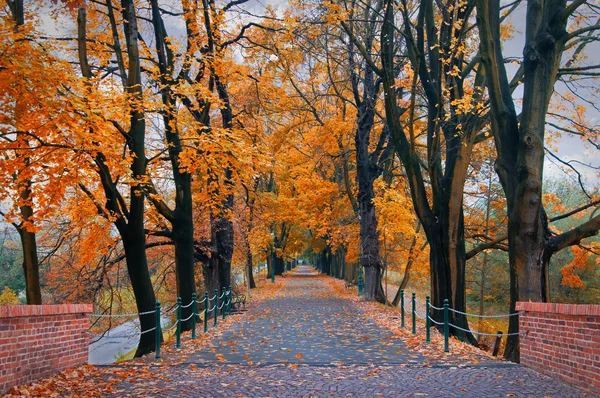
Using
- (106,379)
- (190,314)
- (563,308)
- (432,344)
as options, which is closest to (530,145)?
(563,308)

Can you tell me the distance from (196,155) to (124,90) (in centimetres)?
237

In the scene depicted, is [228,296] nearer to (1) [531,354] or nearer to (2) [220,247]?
(2) [220,247]

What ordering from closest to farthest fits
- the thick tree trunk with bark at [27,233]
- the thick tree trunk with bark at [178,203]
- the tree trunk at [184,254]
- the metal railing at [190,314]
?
the metal railing at [190,314] < the thick tree trunk with bark at [27,233] < the thick tree trunk with bark at [178,203] < the tree trunk at [184,254]

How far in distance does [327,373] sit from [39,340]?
14.6ft

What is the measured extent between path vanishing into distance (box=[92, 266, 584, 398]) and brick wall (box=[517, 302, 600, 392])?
218mm

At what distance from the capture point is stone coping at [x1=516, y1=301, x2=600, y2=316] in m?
6.95

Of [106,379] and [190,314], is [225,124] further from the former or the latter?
[106,379]

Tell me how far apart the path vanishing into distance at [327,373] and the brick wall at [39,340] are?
4.11 feet

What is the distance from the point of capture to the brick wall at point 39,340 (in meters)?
7.15

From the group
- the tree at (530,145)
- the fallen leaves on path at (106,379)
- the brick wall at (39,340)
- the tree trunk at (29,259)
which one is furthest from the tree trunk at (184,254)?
the tree at (530,145)

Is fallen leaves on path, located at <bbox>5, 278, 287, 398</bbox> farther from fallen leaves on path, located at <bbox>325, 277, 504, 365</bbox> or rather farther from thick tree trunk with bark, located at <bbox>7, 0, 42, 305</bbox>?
fallen leaves on path, located at <bbox>325, 277, 504, 365</bbox>

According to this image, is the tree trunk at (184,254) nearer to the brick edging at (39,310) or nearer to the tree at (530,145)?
the brick edging at (39,310)

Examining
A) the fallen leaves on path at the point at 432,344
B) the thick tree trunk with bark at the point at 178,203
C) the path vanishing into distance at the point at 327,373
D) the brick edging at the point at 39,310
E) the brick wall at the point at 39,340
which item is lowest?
the fallen leaves on path at the point at 432,344

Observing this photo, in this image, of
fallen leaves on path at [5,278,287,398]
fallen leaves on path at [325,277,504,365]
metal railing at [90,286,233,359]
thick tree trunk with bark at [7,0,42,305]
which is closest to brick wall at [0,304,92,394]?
fallen leaves on path at [5,278,287,398]
